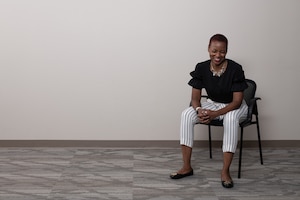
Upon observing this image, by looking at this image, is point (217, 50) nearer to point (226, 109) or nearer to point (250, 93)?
point (226, 109)

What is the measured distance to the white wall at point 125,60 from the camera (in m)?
4.17

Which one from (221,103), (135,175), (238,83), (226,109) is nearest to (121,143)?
(135,175)

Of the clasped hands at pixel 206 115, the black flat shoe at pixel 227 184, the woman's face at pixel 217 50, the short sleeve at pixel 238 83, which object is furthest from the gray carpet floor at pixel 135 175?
the woman's face at pixel 217 50

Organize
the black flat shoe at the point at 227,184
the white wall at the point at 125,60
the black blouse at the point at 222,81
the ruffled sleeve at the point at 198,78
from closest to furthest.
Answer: the black flat shoe at the point at 227,184 < the black blouse at the point at 222,81 < the ruffled sleeve at the point at 198,78 < the white wall at the point at 125,60

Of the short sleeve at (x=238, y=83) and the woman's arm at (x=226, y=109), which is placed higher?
the short sleeve at (x=238, y=83)

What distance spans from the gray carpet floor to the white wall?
28 centimetres

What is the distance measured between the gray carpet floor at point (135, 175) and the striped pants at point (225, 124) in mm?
300

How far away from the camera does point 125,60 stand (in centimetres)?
424

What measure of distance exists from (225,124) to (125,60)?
1.37m

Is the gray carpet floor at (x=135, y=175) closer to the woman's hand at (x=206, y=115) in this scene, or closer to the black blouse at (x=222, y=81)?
the woman's hand at (x=206, y=115)

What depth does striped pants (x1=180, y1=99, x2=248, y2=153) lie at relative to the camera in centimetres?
326

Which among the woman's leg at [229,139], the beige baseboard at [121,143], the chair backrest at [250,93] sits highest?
the chair backrest at [250,93]

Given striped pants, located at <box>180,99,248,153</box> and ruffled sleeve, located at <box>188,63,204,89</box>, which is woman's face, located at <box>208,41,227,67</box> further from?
striped pants, located at <box>180,99,248,153</box>

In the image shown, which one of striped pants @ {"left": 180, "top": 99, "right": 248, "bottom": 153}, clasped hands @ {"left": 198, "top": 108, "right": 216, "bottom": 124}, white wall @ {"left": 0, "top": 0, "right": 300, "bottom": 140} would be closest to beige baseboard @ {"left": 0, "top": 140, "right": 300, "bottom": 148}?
white wall @ {"left": 0, "top": 0, "right": 300, "bottom": 140}
